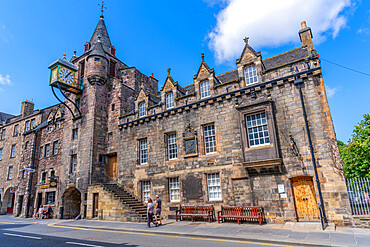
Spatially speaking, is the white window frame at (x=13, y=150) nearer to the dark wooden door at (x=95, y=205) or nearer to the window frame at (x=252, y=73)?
the dark wooden door at (x=95, y=205)

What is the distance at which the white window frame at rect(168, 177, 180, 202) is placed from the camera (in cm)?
1647

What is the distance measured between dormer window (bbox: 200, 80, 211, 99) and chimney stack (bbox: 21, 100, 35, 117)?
98.5 feet

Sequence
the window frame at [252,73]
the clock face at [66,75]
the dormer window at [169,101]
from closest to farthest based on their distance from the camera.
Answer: the window frame at [252,73], the dormer window at [169,101], the clock face at [66,75]

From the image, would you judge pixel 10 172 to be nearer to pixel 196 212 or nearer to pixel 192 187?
pixel 192 187

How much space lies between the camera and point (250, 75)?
15.2m

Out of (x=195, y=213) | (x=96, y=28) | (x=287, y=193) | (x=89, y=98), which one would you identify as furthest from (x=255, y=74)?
(x=96, y=28)

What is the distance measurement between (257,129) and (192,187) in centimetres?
579

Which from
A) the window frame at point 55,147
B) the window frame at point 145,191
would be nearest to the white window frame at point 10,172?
the window frame at point 55,147

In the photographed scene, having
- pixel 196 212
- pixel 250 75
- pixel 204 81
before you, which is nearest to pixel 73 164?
pixel 196 212

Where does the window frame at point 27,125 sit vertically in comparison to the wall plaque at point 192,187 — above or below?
above

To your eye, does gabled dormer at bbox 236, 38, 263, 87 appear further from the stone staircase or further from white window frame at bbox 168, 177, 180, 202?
the stone staircase

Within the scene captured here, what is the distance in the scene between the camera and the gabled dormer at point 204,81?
1652 cm

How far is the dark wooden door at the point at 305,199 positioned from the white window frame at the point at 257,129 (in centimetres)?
273

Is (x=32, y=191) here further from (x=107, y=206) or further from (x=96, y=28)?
(x=96, y=28)
